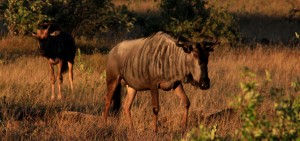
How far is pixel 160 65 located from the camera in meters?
8.89

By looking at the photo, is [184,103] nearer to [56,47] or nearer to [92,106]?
[92,106]

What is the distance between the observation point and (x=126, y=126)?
8.88m

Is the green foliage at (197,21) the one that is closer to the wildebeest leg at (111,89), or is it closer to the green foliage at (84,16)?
the green foliage at (84,16)

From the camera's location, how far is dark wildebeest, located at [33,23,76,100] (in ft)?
44.6

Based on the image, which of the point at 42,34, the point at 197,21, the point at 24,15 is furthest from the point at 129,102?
the point at 197,21

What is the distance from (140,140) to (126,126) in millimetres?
1243

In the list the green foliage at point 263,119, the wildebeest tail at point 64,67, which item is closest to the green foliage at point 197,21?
the wildebeest tail at point 64,67

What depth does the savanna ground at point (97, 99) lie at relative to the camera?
8.14m

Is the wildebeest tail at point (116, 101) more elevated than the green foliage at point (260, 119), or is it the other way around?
the green foliage at point (260, 119)

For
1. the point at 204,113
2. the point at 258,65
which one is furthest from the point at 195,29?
the point at 204,113

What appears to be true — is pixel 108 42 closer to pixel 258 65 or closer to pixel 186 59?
pixel 258 65

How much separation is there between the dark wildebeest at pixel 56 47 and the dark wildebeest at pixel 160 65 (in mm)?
3966

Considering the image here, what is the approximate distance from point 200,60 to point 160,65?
2.30 feet

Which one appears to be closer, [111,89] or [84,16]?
[111,89]
